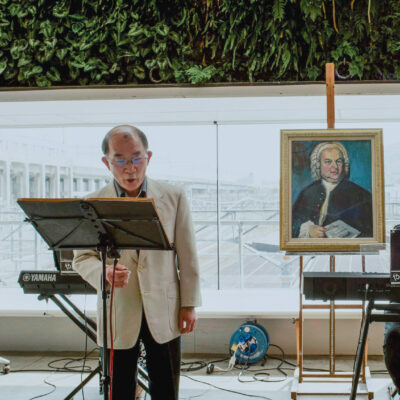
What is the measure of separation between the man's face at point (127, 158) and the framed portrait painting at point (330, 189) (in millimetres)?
1306

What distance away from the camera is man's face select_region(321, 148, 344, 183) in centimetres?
319

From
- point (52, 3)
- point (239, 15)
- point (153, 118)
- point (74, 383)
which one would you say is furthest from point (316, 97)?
→ point (74, 383)

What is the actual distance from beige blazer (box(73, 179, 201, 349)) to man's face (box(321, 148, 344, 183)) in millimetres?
1347

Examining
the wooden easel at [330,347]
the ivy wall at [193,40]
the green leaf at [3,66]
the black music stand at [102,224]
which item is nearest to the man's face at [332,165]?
the wooden easel at [330,347]

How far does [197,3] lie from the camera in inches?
148

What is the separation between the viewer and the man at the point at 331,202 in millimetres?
3133

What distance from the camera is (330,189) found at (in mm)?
3184

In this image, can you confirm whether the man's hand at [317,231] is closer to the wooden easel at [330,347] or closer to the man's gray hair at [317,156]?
the wooden easel at [330,347]

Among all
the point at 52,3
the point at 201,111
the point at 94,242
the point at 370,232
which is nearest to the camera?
the point at 94,242

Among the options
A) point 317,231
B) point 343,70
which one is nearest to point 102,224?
point 317,231

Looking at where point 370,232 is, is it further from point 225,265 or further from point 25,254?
point 25,254

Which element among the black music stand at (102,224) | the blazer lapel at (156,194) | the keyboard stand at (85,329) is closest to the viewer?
the black music stand at (102,224)

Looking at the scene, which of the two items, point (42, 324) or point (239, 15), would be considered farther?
point (42, 324)

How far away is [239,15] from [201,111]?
0.91m
